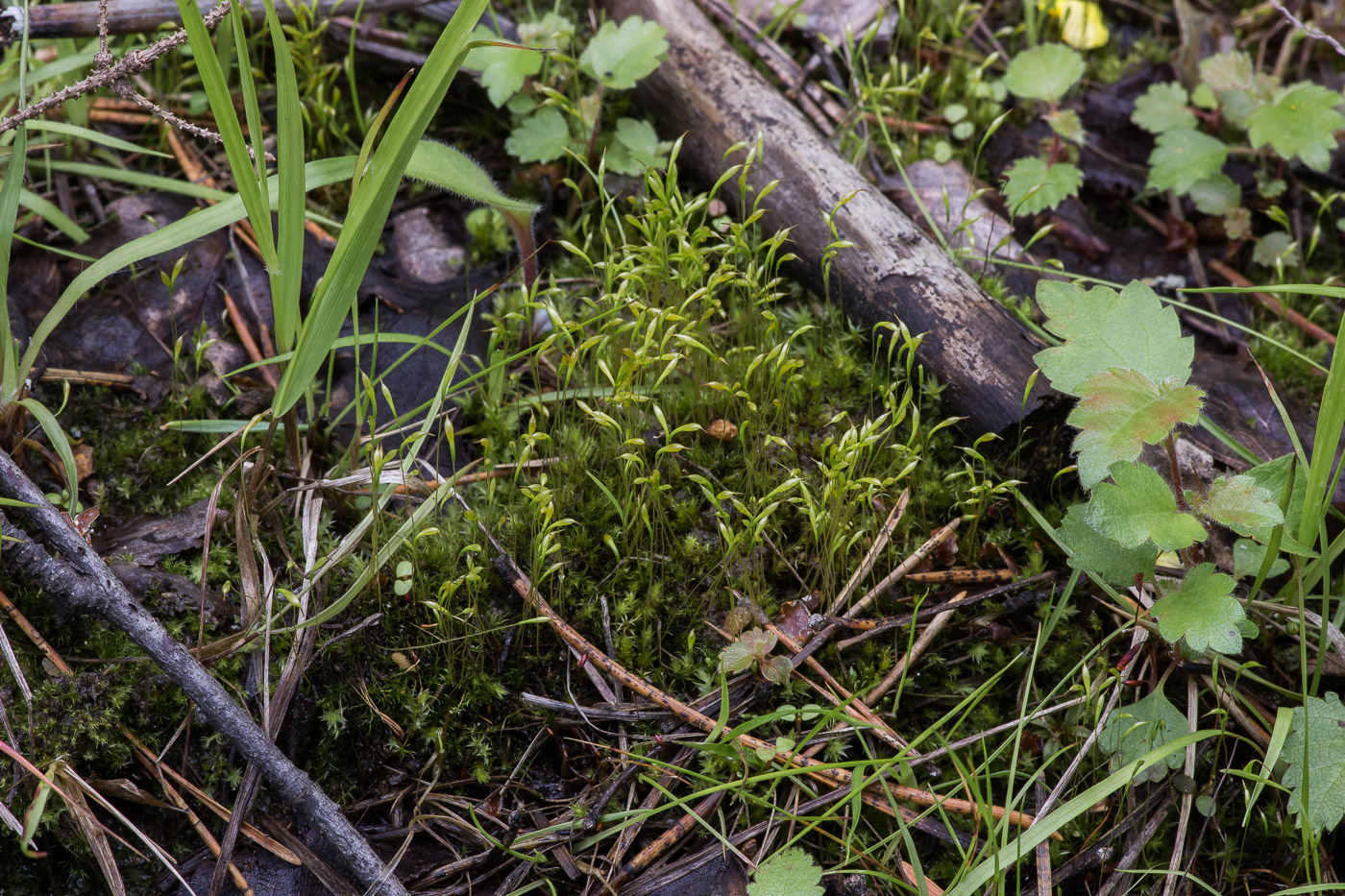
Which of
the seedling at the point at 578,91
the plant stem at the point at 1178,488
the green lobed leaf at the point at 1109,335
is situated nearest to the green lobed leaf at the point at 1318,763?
the plant stem at the point at 1178,488

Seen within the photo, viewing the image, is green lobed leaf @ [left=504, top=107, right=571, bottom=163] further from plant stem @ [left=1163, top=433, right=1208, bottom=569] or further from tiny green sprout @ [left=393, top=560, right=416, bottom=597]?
plant stem @ [left=1163, top=433, right=1208, bottom=569]

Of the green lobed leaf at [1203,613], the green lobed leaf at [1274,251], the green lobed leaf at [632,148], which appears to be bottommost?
the green lobed leaf at [1203,613]

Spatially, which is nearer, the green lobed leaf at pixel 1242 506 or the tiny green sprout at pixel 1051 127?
the green lobed leaf at pixel 1242 506

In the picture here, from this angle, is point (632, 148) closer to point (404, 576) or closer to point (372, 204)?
point (372, 204)

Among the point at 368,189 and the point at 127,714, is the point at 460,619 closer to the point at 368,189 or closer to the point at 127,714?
the point at 127,714

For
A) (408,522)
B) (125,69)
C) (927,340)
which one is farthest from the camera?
(927,340)

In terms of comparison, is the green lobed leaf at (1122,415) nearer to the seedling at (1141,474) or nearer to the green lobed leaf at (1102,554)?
the seedling at (1141,474)

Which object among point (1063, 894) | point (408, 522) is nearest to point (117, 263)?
point (408, 522)
